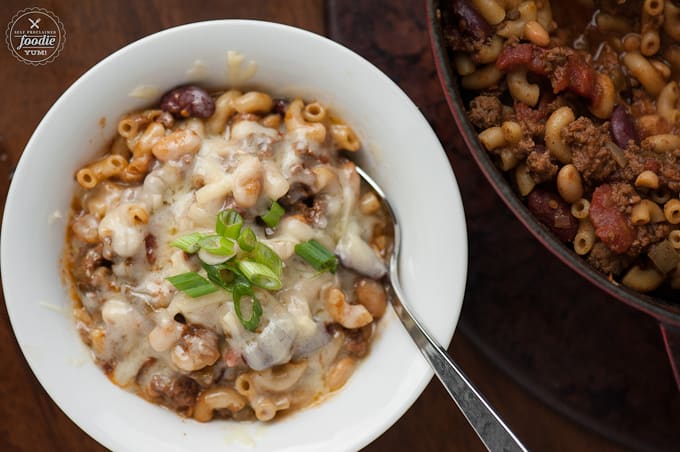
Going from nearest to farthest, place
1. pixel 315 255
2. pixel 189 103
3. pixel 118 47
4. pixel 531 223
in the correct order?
pixel 531 223 < pixel 315 255 < pixel 189 103 < pixel 118 47

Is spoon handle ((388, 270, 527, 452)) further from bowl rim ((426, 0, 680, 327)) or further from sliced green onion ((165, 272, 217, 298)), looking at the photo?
sliced green onion ((165, 272, 217, 298))

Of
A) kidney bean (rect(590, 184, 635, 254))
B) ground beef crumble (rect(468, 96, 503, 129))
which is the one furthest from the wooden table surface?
kidney bean (rect(590, 184, 635, 254))

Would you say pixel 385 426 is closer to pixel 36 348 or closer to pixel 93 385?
A: pixel 93 385

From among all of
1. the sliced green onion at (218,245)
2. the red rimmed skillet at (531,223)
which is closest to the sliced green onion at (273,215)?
the sliced green onion at (218,245)

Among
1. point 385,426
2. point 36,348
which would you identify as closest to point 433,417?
point 385,426

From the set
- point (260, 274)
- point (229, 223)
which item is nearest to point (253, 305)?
point (260, 274)

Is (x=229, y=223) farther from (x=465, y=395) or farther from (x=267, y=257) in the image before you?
(x=465, y=395)

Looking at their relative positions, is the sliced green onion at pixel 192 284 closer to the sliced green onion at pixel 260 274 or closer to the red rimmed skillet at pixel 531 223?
the sliced green onion at pixel 260 274
